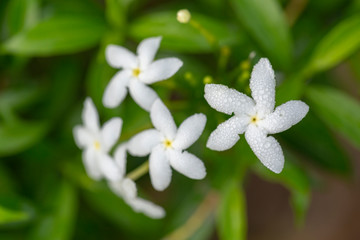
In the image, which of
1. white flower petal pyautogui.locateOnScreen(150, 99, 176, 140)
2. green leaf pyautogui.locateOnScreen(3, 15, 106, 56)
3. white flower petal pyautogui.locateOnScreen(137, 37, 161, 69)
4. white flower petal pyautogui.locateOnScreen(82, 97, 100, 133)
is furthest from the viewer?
green leaf pyautogui.locateOnScreen(3, 15, 106, 56)

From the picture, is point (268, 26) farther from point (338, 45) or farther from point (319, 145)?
point (319, 145)

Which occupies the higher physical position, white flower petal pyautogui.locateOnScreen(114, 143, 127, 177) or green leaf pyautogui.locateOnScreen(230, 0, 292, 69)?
green leaf pyautogui.locateOnScreen(230, 0, 292, 69)

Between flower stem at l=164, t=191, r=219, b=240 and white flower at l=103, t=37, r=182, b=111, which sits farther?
flower stem at l=164, t=191, r=219, b=240

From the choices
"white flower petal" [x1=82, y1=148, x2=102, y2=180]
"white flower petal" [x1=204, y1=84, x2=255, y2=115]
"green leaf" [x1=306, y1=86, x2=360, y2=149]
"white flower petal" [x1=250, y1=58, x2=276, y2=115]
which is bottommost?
"white flower petal" [x1=82, y1=148, x2=102, y2=180]

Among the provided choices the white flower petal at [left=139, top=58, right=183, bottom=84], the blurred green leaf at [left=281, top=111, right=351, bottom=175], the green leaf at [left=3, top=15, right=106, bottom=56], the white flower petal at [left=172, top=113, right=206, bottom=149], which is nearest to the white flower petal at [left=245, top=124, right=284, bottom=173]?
the white flower petal at [left=172, top=113, right=206, bottom=149]

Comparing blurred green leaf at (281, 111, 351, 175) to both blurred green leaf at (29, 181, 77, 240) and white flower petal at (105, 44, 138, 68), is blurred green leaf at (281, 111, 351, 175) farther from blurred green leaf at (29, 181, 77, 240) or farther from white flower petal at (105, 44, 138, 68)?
blurred green leaf at (29, 181, 77, 240)

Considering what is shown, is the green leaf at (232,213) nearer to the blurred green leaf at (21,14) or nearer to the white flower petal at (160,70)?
the white flower petal at (160,70)

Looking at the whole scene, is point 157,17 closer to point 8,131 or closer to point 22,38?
point 22,38
